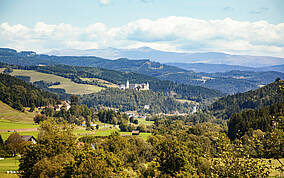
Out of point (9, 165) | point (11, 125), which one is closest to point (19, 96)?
point (11, 125)

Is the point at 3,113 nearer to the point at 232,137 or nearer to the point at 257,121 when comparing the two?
the point at 232,137

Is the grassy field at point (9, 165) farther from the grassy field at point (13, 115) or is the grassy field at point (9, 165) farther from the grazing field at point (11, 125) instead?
the grassy field at point (13, 115)

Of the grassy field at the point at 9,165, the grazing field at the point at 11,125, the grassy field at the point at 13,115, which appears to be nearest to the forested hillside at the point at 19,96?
the grassy field at the point at 13,115

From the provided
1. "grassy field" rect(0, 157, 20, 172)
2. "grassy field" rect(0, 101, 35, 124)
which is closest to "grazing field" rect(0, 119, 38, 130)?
"grassy field" rect(0, 101, 35, 124)

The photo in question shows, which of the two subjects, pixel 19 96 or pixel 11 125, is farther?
pixel 19 96

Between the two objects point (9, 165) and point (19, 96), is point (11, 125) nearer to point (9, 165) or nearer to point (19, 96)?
point (19, 96)

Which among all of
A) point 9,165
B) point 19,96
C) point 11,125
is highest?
point 19,96

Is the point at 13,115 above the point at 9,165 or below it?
below

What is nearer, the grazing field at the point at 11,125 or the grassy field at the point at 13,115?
the grazing field at the point at 11,125

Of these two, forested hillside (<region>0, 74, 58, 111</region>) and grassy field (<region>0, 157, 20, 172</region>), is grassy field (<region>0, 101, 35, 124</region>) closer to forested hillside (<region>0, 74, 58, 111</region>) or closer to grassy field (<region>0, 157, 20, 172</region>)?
forested hillside (<region>0, 74, 58, 111</region>)

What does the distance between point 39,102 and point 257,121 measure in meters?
117

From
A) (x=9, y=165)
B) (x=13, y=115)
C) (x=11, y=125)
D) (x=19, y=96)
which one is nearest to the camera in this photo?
(x=9, y=165)

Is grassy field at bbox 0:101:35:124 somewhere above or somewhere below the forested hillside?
below

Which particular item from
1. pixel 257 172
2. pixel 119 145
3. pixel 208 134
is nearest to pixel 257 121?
pixel 208 134
